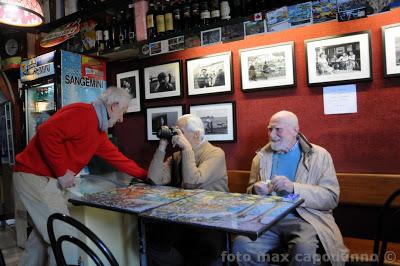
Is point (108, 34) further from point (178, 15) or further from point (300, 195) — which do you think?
point (300, 195)

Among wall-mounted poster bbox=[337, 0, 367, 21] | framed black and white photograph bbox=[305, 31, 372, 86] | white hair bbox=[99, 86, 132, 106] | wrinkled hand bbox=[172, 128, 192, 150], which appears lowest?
wrinkled hand bbox=[172, 128, 192, 150]

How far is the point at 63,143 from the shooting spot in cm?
213

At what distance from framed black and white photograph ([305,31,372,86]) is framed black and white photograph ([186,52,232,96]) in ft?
2.37

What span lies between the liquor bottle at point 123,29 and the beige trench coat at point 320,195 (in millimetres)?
2157

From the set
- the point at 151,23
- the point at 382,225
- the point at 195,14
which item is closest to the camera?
the point at 382,225

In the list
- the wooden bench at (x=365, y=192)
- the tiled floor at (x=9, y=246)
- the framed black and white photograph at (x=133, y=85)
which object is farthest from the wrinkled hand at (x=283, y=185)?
the tiled floor at (x=9, y=246)

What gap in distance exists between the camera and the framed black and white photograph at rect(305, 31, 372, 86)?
2291 millimetres

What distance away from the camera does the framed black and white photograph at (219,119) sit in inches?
115

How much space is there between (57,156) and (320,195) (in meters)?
1.65

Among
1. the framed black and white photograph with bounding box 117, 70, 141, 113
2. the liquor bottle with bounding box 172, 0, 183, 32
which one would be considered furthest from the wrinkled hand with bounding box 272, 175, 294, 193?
the framed black and white photograph with bounding box 117, 70, 141, 113

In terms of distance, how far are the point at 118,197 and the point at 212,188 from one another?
2.25 ft

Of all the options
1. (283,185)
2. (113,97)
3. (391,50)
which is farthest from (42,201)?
(391,50)

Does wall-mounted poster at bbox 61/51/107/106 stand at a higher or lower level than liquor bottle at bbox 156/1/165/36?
lower

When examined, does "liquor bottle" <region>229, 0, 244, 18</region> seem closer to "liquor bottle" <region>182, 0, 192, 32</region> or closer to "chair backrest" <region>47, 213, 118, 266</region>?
"liquor bottle" <region>182, 0, 192, 32</region>
